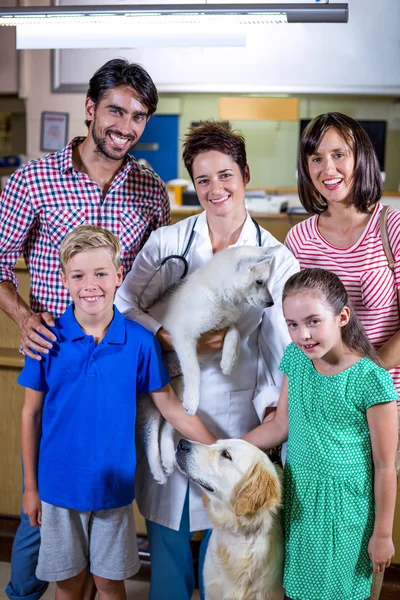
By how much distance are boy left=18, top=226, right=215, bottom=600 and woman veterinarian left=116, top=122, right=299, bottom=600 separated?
0.07 m

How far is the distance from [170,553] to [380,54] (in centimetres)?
423

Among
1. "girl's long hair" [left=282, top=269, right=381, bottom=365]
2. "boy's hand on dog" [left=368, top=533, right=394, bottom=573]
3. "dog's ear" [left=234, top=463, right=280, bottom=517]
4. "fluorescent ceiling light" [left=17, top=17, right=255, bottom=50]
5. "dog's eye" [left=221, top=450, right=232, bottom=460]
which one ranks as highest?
"fluorescent ceiling light" [left=17, top=17, right=255, bottom=50]

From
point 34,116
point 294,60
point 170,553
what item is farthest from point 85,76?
point 170,553

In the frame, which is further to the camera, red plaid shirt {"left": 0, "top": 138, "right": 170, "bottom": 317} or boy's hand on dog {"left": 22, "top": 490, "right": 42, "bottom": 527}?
red plaid shirt {"left": 0, "top": 138, "right": 170, "bottom": 317}

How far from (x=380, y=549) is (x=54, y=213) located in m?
1.16

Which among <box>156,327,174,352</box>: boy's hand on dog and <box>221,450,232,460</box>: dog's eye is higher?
<box>156,327,174,352</box>: boy's hand on dog

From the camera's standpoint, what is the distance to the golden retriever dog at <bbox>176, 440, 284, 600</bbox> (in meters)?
1.48

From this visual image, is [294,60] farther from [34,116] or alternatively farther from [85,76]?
[34,116]

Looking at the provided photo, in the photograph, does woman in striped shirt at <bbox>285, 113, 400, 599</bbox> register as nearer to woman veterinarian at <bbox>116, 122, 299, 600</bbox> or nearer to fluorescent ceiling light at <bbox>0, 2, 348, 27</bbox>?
woman veterinarian at <bbox>116, 122, 299, 600</bbox>

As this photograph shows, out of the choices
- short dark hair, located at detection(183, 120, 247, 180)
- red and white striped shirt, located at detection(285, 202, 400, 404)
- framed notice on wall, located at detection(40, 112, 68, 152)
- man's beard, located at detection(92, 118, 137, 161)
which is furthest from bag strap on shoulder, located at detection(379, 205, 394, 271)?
framed notice on wall, located at detection(40, 112, 68, 152)

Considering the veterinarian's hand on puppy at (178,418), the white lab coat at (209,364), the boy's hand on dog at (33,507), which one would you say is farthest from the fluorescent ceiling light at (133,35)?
the boy's hand on dog at (33,507)

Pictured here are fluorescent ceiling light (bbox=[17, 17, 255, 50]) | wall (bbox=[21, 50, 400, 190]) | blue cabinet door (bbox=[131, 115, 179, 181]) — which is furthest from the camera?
blue cabinet door (bbox=[131, 115, 179, 181])

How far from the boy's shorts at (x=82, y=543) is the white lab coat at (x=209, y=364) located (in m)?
0.11

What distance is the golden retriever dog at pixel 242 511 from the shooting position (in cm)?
148
